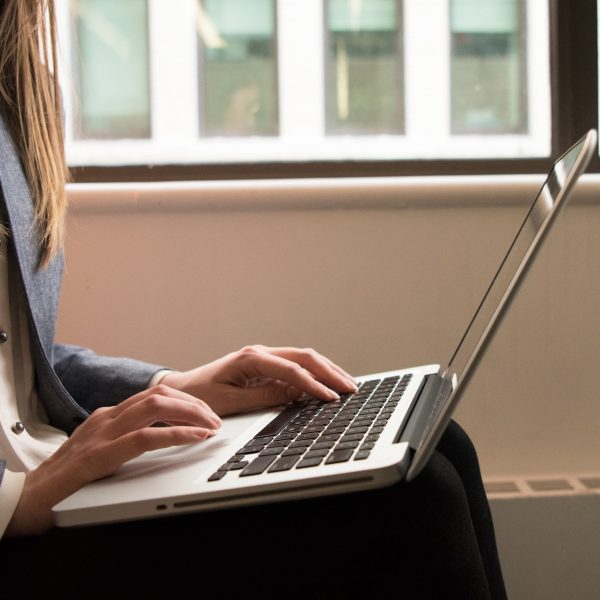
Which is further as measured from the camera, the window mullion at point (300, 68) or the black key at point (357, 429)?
the window mullion at point (300, 68)

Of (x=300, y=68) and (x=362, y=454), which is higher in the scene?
(x=300, y=68)

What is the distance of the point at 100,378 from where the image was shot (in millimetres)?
953

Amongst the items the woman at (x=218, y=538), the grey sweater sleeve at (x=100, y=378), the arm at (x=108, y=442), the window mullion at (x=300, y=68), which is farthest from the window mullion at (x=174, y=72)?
the arm at (x=108, y=442)

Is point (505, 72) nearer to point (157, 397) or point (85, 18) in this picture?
point (85, 18)

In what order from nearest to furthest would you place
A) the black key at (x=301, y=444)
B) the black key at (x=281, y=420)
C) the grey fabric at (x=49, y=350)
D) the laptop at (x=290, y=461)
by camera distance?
the laptop at (x=290, y=461), the black key at (x=301, y=444), the black key at (x=281, y=420), the grey fabric at (x=49, y=350)

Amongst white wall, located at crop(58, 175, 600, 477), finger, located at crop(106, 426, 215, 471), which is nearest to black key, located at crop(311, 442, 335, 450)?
finger, located at crop(106, 426, 215, 471)

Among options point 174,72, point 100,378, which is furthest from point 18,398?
point 174,72

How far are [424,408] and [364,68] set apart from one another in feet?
3.22

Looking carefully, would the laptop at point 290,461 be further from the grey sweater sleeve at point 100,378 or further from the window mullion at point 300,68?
the window mullion at point 300,68

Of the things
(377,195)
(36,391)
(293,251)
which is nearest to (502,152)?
(377,195)

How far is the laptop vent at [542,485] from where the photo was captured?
4.53ft

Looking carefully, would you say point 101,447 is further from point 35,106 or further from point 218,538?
point 35,106

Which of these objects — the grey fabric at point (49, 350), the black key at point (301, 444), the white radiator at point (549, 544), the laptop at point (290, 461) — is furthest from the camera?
the white radiator at point (549, 544)

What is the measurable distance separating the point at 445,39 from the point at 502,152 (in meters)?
0.24
